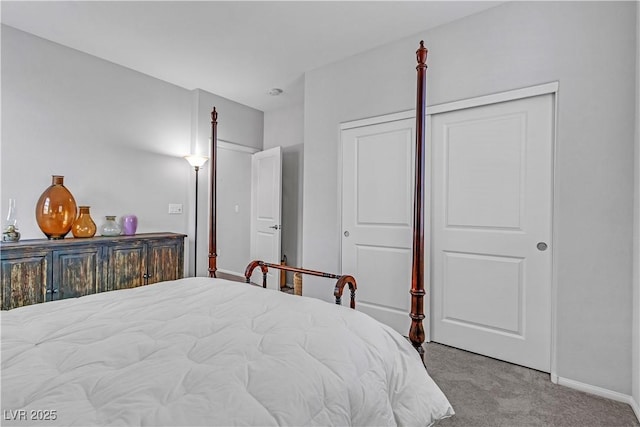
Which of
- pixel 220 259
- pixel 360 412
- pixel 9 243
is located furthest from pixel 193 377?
pixel 220 259

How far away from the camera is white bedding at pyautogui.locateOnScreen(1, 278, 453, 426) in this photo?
752 mm

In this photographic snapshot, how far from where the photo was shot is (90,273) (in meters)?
2.79

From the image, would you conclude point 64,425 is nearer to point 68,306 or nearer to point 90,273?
point 68,306

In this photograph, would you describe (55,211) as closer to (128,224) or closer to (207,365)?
(128,224)

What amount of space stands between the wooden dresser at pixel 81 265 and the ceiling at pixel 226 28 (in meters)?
1.73

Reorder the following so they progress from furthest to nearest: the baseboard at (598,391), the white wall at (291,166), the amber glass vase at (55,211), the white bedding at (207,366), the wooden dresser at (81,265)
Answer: the white wall at (291,166), the amber glass vase at (55,211), the wooden dresser at (81,265), the baseboard at (598,391), the white bedding at (207,366)

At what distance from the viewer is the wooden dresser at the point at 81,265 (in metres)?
2.40

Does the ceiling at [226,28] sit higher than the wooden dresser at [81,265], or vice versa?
the ceiling at [226,28]

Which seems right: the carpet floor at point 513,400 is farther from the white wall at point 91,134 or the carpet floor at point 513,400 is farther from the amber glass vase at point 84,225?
the white wall at point 91,134

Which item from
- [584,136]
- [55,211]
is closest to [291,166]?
[55,211]

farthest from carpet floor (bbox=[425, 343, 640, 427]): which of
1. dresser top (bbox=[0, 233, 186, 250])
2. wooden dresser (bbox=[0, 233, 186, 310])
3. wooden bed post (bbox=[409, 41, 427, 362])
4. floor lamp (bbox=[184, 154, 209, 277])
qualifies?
floor lamp (bbox=[184, 154, 209, 277])

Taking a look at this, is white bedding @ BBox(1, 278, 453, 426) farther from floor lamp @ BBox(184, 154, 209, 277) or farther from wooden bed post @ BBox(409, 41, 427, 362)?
floor lamp @ BBox(184, 154, 209, 277)

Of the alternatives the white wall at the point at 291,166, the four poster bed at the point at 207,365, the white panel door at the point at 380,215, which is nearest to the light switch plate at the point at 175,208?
the white wall at the point at 291,166

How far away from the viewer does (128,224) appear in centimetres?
335
